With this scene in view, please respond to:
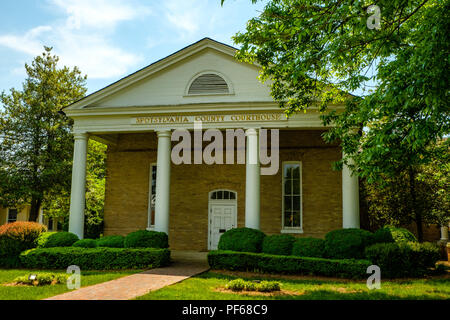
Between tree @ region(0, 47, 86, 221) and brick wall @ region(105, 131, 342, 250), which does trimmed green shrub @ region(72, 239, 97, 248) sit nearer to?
brick wall @ region(105, 131, 342, 250)

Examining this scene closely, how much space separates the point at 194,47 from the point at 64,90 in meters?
12.7

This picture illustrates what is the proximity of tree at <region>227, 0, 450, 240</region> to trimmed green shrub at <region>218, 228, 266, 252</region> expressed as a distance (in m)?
4.31

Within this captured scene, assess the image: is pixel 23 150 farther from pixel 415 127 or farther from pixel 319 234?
pixel 415 127

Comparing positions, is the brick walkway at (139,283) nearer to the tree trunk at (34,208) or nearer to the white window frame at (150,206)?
the white window frame at (150,206)

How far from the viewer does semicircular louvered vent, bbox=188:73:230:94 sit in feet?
53.1

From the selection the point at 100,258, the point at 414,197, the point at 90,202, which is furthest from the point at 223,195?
the point at 90,202

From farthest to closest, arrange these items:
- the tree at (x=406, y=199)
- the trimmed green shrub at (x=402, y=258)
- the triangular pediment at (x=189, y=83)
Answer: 1. the tree at (x=406, y=199)
2. the triangular pediment at (x=189, y=83)
3. the trimmed green shrub at (x=402, y=258)

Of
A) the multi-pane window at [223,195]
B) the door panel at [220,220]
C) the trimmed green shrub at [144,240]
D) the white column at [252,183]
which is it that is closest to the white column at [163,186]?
the trimmed green shrub at [144,240]

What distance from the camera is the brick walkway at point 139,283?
888cm

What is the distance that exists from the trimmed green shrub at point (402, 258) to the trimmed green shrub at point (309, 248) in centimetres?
146

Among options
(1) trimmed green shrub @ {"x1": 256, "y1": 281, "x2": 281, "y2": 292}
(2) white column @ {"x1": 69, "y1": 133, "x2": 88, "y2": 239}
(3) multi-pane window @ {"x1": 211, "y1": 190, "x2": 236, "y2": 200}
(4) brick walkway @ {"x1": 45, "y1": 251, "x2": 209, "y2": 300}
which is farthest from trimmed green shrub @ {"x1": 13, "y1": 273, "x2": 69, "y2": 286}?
(3) multi-pane window @ {"x1": 211, "y1": 190, "x2": 236, "y2": 200}

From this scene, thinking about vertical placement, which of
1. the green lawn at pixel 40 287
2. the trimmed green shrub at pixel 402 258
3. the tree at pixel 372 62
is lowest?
the green lawn at pixel 40 287

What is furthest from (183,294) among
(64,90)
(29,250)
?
(64,90)

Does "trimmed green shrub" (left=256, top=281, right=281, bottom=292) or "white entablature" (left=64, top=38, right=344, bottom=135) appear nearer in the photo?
"trimmed green shrub" (left=256, top=281, right=281, bottom=292)
